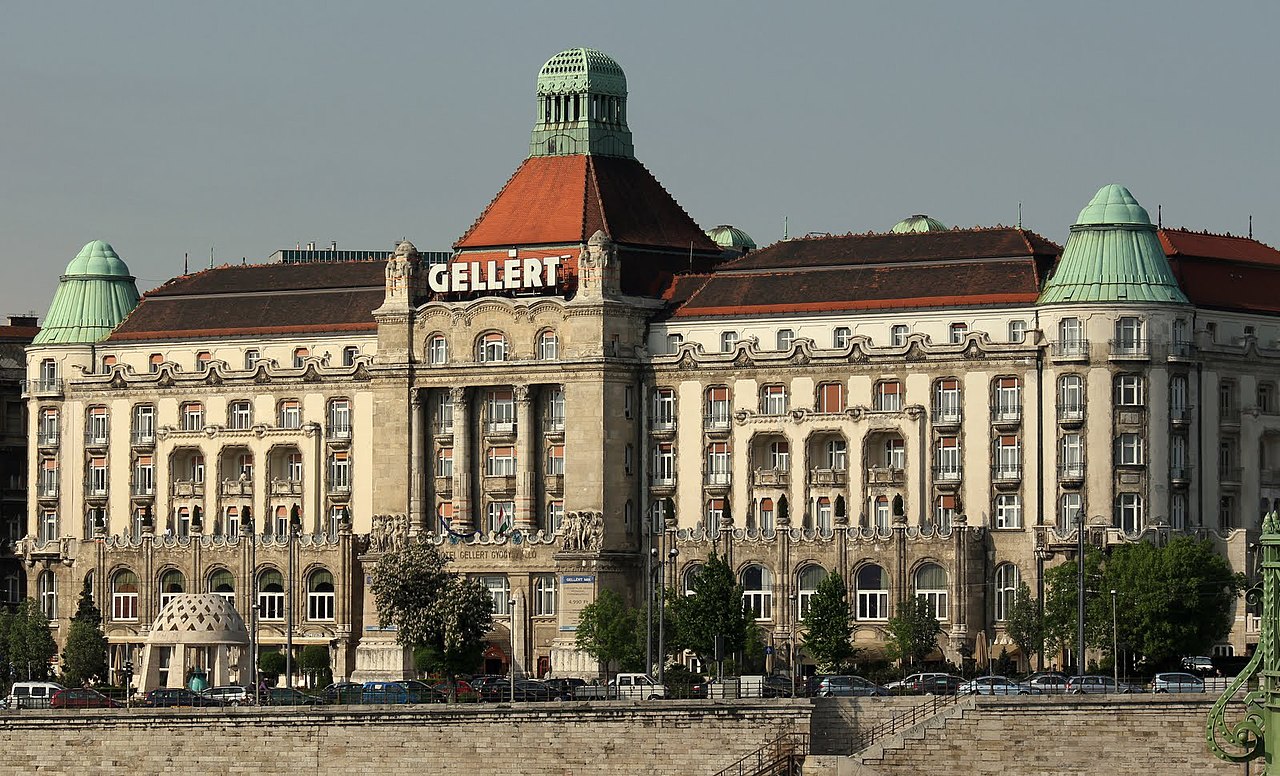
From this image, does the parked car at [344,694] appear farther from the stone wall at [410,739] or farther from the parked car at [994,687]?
the parked car at [994,687]

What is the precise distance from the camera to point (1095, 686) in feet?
515

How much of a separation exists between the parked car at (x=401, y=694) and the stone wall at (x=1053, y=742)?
2022cm

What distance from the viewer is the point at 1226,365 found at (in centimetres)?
19688

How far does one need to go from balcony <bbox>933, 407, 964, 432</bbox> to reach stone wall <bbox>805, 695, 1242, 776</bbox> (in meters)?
46.3

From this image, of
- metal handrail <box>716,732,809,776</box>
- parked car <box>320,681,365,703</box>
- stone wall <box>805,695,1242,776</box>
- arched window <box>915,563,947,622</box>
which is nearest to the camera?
stone wall <box>805,695,1242,776</box>

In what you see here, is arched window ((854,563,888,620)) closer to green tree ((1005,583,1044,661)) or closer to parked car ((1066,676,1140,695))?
green tree ((1005,583,1044,661))

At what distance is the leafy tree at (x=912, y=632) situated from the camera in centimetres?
18712

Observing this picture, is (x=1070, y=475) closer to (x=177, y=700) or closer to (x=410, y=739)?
(x=410, y=739)

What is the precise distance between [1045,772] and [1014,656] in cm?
4090

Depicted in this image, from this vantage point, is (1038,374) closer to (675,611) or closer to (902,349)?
(902,349)

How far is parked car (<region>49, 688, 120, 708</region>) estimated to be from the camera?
542 ft

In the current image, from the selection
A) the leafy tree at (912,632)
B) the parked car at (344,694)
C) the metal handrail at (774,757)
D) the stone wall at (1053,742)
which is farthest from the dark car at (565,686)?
the leafy tree at (912,632)

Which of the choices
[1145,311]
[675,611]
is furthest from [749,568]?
[1145,311]

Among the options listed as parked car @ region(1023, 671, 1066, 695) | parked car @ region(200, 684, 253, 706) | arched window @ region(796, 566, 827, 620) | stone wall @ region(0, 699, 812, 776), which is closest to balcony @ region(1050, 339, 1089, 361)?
arched window @ region(796, 566, 827, 620)
